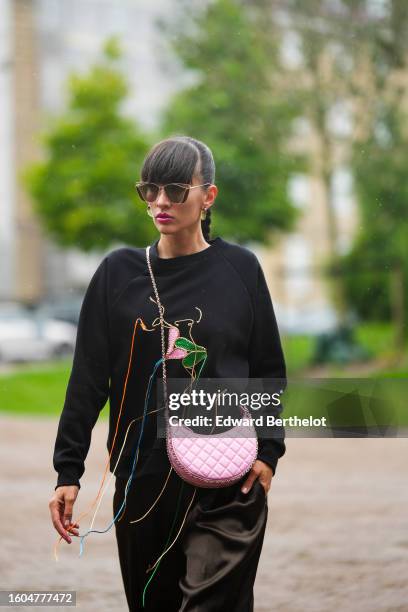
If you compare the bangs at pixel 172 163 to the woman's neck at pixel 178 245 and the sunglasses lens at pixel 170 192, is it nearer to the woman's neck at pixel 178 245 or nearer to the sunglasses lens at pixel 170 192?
the sunglasses lens at pixel 170 192

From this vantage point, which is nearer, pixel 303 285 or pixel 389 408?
pixel 389 408

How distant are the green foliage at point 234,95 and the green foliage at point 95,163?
9841mm

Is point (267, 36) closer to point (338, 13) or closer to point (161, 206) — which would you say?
point (338, 13)

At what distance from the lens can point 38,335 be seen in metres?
29.2

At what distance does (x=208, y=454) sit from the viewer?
8.98 feet

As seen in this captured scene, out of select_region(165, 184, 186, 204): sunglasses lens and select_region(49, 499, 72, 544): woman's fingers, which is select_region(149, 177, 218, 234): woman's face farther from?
select_region(49, 499, 72, 544): woman's fingers

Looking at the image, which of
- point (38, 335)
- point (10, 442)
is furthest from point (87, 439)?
point (38, 335)

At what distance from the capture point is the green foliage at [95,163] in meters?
30.0


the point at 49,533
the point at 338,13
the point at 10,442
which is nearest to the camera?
the point at 49,533

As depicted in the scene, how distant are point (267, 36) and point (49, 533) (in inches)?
510

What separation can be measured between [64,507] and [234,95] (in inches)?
618

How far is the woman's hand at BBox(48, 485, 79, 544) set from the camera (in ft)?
9.35

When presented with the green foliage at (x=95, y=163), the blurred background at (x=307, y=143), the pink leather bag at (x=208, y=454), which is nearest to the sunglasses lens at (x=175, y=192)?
the pink leather bag at (x=208, y=454)

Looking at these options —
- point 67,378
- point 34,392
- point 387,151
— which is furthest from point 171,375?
point 67,378
